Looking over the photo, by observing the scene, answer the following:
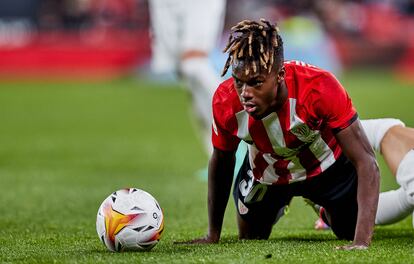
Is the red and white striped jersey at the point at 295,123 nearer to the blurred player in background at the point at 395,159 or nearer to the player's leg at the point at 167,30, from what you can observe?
the blurred player in background at the point at 395,159

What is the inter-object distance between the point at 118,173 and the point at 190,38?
5.28ft

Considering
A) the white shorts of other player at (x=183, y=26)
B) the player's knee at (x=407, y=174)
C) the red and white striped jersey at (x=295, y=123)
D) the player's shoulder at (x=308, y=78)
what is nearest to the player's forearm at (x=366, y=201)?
the red and white striped jersey at (x=295, y=123)

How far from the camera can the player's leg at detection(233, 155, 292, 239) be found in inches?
214

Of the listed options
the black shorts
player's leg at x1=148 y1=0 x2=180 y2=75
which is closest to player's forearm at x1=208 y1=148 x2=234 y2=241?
the black shorts

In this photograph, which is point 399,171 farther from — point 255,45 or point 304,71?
point 255,45

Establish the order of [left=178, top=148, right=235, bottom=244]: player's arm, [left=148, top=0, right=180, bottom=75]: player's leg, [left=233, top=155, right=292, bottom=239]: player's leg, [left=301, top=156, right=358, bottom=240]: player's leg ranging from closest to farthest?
[left=178, top=148, right=235, bottom=244]: player's arm, [left=301, top=156, right=358, bottom=240]: player's leg, [left=233, top=155, right=292, bottom=239]: player's leg, [left=148, top=0, right=180, bottom=75]: player's leg

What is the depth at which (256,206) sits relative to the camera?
5.51 metres

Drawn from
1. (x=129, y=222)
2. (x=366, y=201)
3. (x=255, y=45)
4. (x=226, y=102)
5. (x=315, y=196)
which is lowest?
(x=315, y=196)

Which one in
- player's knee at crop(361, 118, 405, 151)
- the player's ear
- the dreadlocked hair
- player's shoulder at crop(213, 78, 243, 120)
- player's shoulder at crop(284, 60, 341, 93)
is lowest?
player's knee at crop(361, 118, 405, 151)

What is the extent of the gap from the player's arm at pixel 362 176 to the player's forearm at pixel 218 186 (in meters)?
0.69

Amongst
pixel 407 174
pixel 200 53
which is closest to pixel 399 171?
pixel 407 174

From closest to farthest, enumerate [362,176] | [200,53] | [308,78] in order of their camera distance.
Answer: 1. [362,176]
2. [308,78]
3. [200,53]

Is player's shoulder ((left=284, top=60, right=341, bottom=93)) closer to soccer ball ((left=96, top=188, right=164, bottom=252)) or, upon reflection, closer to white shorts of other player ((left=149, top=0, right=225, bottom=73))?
soccer ball ((left=96, top=188, right=164, bottom=252))

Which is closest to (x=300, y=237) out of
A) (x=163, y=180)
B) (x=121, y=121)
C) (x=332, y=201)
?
(x=332, y=201)
